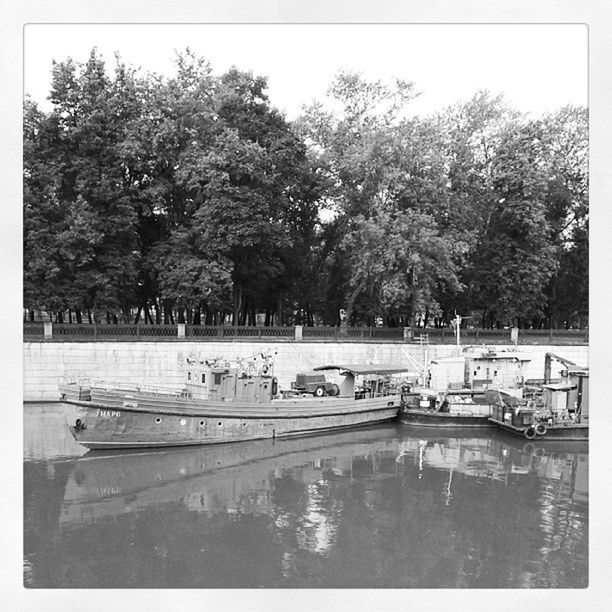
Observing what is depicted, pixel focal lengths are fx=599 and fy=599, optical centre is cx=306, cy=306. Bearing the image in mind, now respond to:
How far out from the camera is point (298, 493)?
47.1 ft

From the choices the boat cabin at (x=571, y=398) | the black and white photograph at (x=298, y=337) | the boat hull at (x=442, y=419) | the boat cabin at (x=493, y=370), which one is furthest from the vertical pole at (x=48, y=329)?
the boat cabin at (x=571, y=398)

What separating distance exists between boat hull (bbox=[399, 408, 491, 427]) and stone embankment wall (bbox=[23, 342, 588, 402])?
4.67m

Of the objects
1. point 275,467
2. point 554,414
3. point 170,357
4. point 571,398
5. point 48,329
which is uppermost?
point 48,329

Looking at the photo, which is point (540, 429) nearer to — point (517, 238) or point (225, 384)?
point (225, 384)

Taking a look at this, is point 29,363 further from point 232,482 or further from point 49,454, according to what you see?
point 232,482

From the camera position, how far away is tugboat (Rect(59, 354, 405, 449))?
61.1ft

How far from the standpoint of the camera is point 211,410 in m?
19.5

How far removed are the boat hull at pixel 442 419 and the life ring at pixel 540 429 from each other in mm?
2235

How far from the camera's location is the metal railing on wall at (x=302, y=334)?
24500 millimetres

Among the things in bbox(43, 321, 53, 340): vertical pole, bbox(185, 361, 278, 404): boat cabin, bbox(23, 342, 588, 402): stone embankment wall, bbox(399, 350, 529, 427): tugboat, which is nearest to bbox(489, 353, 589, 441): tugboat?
bbox(399, 350, 529, 427): tugboat

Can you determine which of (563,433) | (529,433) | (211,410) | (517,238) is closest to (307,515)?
(211,410)

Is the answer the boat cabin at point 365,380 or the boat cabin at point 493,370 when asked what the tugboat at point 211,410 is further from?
the boat cabin at point 493,370

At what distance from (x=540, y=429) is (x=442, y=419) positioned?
3610 millimetres
